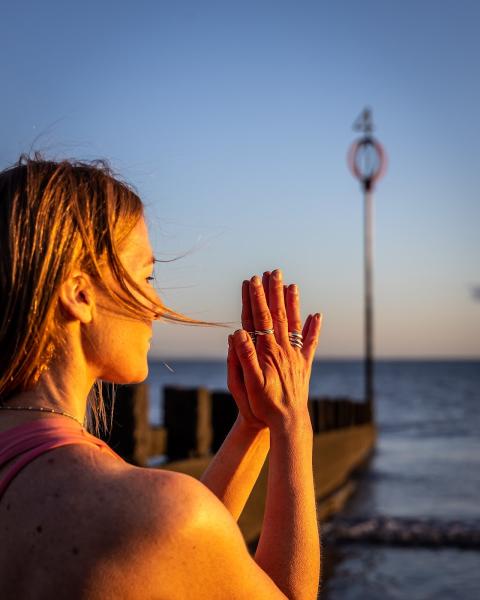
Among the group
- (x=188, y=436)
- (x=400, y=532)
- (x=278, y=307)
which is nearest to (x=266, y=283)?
(x=278, y=307)

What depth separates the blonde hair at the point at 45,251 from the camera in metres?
1.53

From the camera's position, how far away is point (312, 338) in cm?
194

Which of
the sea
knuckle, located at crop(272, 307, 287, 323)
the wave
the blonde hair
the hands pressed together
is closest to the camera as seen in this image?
the blonde hair

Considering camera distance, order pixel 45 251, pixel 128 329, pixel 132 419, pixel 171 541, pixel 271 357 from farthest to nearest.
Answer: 1. pixel 132 419
2. pixel 271 357
3. pixel 128 329
4. pixel 45 251
5. pixel 171 541

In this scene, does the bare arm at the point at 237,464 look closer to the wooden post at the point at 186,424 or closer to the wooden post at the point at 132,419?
the wooden post at the point at 132,419

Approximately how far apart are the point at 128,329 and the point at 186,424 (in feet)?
16.3

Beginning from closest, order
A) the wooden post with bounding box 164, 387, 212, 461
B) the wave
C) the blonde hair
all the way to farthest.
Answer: the blonde hair
the wooden post with bounding box 164, 387, 212, 461
the wave

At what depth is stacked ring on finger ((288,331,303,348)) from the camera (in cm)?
189

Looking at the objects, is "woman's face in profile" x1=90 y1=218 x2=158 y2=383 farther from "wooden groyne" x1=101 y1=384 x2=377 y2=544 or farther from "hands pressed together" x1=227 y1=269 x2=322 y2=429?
"wooden groyne" x1=101 y1=384 x2=377 y2=544

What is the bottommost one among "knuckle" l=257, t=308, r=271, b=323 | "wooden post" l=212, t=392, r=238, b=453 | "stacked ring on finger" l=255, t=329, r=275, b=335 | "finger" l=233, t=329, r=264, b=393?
"wooden post" l=212, t=392, r=238, b=453

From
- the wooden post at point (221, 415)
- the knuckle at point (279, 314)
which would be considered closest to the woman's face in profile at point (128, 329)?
the knuckle at point (279, 314)

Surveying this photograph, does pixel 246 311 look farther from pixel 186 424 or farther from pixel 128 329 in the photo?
pixel 186 424

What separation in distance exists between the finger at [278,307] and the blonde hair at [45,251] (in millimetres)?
266

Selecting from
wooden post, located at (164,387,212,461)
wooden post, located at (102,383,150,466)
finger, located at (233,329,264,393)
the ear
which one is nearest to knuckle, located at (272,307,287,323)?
finger, located at (233,329,264,393)
